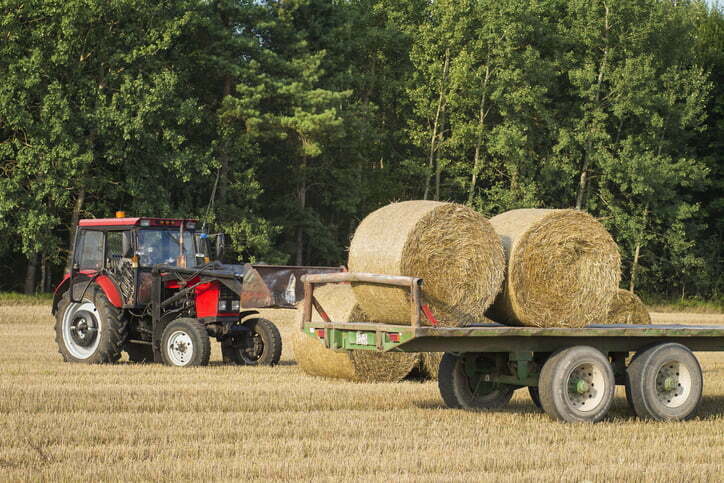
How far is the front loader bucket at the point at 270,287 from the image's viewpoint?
1569 cm

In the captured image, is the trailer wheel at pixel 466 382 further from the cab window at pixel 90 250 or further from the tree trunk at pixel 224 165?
the tree trunk at pixel 224 165

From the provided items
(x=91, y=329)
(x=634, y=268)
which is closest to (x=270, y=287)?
(x=91, y=329)

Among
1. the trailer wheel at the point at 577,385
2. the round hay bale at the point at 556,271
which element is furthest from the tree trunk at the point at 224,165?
the trailer wheel at the point at 577,385

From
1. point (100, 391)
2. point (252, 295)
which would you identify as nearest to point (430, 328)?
point (100, 391)

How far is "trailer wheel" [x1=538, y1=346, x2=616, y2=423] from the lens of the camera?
10281 mm

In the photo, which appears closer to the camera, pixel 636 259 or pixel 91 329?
pixel 91 329

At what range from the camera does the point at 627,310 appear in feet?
50.6

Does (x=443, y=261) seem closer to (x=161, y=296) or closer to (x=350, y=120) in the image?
(x=161, y=296)

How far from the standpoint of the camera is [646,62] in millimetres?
41625

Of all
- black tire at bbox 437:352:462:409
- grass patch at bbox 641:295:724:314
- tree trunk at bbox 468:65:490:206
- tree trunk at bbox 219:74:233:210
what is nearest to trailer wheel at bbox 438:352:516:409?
black tire at bbox 437:352:462:409

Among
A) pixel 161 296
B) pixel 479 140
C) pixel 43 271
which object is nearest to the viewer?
pixel 161 296

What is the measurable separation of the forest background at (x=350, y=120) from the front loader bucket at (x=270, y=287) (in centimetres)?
1685

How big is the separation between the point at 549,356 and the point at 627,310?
4.96 m

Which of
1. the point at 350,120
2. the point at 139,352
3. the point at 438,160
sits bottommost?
the point at 139,352
